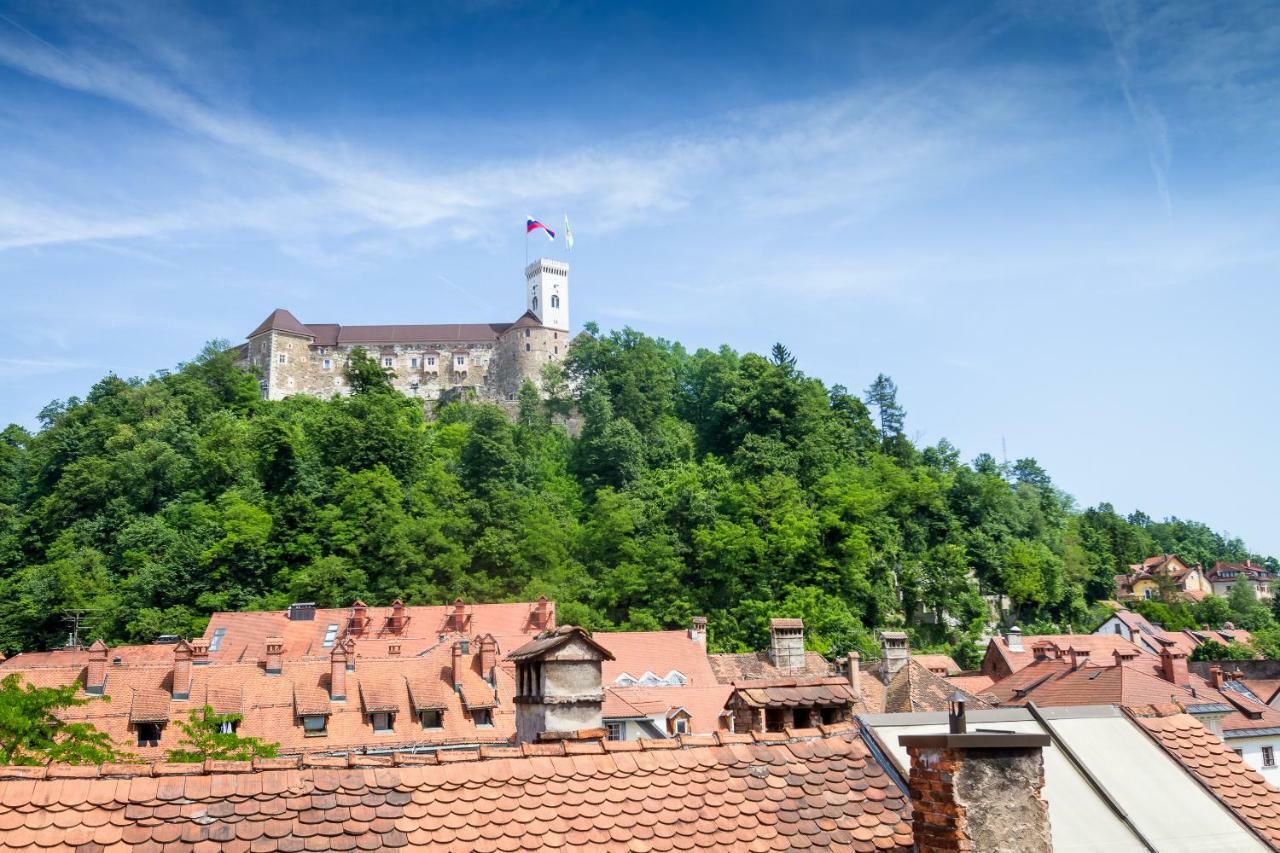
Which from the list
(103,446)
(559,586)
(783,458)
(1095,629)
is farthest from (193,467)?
(1095,629)

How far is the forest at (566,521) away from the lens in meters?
63.1

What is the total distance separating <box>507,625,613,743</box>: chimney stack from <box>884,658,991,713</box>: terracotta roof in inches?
960

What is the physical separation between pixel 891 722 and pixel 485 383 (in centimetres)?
11369

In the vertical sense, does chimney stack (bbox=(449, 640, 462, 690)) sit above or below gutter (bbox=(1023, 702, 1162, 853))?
below

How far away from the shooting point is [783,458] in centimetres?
7400

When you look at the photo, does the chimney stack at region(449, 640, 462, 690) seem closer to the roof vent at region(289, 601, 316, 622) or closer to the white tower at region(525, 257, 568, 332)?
the roof vent at region(289, 601, 316, 622)

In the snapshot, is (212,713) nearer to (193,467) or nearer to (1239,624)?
(193,467)

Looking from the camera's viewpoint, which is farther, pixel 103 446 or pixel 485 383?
pixel 485 383

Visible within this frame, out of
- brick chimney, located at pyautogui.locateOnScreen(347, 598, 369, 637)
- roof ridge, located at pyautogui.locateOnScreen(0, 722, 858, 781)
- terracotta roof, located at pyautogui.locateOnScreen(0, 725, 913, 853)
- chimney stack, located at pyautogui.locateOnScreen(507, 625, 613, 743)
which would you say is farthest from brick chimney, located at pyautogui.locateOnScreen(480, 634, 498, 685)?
terracotta roof, located at pyautogui.locateOnScreen(0, 725, 913, 853)

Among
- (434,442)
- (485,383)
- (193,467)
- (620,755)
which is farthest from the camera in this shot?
(485,383)

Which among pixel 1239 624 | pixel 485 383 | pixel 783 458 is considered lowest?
pixel 1239 624

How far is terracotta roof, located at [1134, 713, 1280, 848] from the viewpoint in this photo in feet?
28.6

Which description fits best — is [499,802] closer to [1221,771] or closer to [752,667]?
[1221,771]

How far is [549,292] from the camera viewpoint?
127125 millimetres
